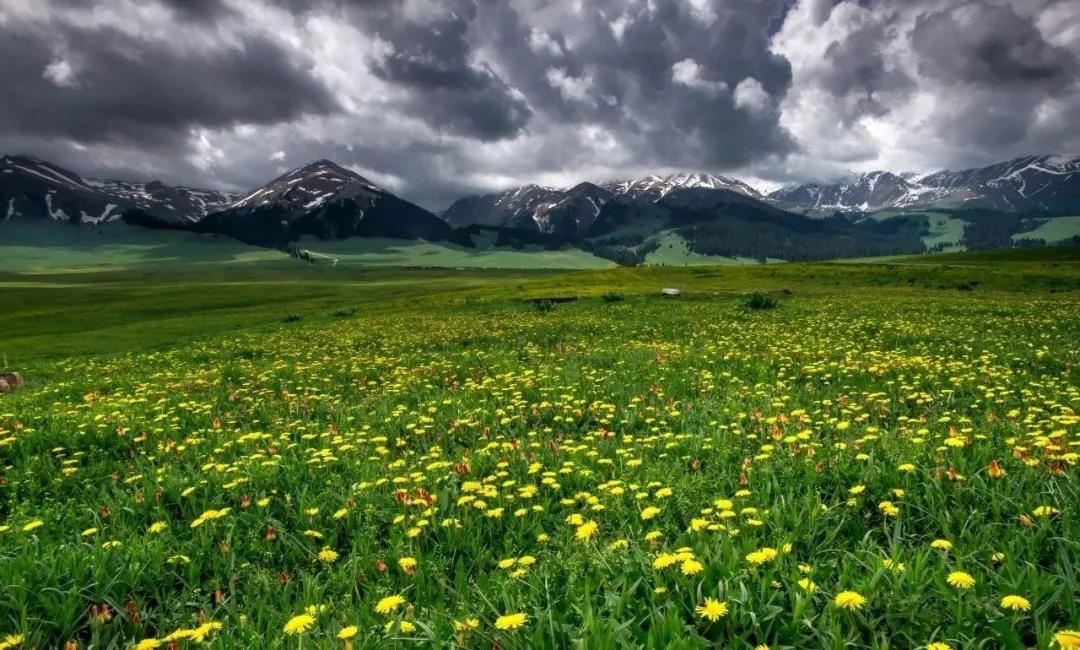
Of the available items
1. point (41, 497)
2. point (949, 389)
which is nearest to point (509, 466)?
point (41, 497)

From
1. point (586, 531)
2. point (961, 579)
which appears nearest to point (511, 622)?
point (586, 531)

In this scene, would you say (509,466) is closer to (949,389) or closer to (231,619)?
(231,619)

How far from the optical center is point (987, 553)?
4.28 metres

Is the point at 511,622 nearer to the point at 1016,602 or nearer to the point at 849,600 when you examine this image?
the point at 849,600

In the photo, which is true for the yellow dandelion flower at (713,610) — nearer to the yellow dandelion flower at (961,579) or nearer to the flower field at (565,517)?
the flower field at (565,517)

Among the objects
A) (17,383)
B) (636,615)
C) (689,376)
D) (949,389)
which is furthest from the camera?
(17,383)

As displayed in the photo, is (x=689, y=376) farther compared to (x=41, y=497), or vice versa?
(x=689, y=376)

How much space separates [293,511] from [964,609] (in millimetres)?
5803

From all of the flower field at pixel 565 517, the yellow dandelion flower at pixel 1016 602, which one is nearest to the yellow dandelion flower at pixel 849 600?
→ the flower field at pixel 565 517

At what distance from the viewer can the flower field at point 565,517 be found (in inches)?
143

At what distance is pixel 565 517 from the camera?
567cm

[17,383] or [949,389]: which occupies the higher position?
[949,389]

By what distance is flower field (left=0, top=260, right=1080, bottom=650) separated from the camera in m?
3.64

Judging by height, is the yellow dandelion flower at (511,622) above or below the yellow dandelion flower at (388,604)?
above
